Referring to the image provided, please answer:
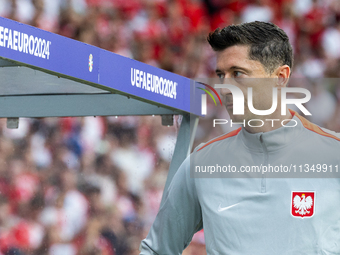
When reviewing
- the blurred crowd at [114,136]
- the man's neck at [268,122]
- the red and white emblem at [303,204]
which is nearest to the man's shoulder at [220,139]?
the man's neck at [268,122]

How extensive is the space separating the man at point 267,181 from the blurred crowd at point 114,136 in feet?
8.47

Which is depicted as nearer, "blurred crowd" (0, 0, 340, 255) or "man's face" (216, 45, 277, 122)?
"man's face" (216, 45, 277, 122)

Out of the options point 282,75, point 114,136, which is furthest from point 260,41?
point 114,136

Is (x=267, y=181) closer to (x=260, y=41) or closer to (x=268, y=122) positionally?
(x=268, y=122)

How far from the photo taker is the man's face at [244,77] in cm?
110

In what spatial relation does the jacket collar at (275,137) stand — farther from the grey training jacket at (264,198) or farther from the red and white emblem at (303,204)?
the red and white emblem at (303,204)

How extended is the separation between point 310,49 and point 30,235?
2.85 metres

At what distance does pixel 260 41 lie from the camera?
1.14 m

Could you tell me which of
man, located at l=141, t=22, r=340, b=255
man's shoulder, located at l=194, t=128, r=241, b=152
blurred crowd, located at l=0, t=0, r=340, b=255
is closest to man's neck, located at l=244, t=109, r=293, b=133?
man, located at l=141, t=22, r=340, b=255

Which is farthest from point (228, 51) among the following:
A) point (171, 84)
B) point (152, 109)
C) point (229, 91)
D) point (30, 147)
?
point (30, 147)

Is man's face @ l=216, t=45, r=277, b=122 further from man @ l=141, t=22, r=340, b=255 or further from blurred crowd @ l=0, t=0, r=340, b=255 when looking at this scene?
blurred crowd @ l=0, t=0, r=340, b=255

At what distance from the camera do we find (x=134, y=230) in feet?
14.8

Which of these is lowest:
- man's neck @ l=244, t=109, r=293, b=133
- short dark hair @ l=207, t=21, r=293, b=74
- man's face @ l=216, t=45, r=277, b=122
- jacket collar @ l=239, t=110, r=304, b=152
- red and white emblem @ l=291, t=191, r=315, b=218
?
red and white emblem @ l=291, t=191, r=315, b=218

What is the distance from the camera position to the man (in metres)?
1.07
